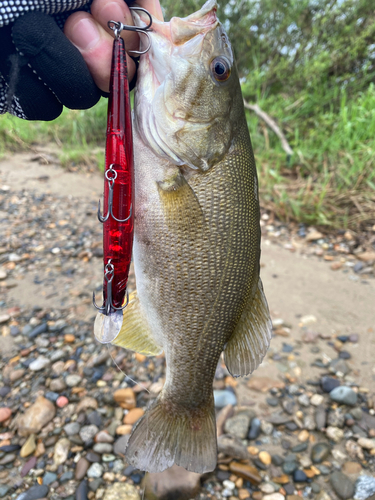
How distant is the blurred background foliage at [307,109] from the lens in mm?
4520

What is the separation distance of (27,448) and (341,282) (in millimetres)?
3056

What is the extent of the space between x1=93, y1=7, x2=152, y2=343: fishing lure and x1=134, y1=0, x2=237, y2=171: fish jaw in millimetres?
76

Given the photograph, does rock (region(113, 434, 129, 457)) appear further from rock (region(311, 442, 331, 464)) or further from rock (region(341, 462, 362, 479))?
rock (region(341, 462, 362, 479))

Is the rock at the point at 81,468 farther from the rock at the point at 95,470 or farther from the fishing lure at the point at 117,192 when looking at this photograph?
the fishing lure at the point at 117,192

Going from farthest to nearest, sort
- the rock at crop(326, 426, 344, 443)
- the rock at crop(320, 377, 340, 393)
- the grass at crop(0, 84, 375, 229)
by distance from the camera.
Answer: the grass at crop(0, 84, 375, 229)
the rock at crop(320, 377, 340, 393)
the rock at crop(326, 426, 344, 443)

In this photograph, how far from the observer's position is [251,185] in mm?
1267

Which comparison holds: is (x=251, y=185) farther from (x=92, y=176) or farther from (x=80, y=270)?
(x=92, y=176)

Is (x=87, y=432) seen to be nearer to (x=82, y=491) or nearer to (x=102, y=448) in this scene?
(x=102, y=448)

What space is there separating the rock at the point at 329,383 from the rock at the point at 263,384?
0.28 m

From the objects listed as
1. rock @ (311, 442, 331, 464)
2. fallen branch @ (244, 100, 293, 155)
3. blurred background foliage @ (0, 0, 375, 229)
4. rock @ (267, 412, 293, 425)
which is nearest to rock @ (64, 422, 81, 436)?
rock @ (267, 412, 293, 425)

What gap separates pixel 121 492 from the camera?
1734 millimetres

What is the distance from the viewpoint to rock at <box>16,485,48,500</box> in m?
1.66

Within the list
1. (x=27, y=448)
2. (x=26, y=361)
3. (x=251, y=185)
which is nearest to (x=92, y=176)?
(x=26, y=361)

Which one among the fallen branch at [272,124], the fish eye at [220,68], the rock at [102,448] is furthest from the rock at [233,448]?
the fallen branch at [272,124]
